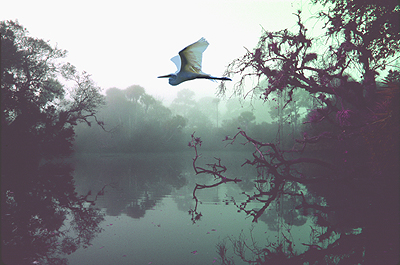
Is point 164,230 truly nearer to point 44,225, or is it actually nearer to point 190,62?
point 44,225

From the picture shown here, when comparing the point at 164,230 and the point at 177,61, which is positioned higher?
the point at 177,61

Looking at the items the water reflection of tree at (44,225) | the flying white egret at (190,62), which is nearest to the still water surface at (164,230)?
the water reflection of tree at (44,225)

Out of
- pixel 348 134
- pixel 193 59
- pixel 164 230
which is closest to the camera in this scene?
pixel 193 59

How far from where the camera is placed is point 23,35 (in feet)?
70.3

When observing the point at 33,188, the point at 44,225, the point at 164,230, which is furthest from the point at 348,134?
the point at 33,188

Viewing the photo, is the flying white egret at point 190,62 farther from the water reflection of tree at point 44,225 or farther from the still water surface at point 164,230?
the water reflection of tree at point 44,225

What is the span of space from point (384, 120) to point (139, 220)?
18.9 feet

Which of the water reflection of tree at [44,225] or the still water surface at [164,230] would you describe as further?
the water reflection of tree at [44,225]

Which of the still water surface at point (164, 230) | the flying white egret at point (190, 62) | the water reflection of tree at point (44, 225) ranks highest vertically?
the flying white egret at point (190, 62)

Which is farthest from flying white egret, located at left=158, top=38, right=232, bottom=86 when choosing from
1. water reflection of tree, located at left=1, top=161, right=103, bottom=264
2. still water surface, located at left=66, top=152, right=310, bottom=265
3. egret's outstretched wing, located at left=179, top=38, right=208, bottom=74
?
water reflection of tree, located at left=1, top=161, right=103, bottom=264

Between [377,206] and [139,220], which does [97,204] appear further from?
[377,206]

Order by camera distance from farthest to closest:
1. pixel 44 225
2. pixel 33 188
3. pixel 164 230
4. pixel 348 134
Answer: pixel 33 188, pixel 348 134, pixel 44 225, pixel 164 230

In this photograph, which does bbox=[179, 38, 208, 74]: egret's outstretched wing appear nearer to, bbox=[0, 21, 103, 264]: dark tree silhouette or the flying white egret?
the flying white egret

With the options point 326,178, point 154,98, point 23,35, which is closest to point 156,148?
point 154,98
